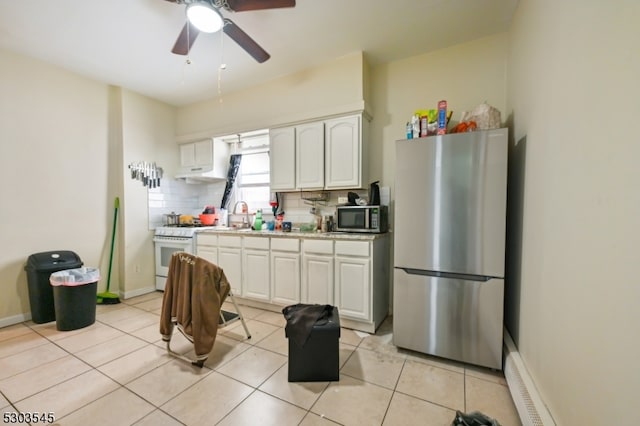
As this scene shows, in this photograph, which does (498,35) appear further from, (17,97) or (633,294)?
(17,97)

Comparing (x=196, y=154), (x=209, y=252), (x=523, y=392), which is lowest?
(x=523, y=392)

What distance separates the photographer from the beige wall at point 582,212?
2.67ft

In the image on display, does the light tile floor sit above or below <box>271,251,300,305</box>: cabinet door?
below

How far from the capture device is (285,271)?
9.53ft

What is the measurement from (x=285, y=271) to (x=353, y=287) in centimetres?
81

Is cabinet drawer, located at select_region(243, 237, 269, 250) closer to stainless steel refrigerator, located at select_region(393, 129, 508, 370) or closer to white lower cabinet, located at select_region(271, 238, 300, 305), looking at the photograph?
white lower cabinet, located at select_region(271, 238, 300, 305)

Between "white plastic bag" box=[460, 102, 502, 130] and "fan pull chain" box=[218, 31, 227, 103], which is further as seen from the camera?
"fan pull chain" box=[218, 31, 227, 103]

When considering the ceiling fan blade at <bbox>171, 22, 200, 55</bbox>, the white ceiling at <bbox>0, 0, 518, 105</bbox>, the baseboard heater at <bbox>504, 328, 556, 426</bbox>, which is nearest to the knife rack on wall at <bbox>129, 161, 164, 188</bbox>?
the white ceiling at <bbox>0, 0, 518, 105</bbox>

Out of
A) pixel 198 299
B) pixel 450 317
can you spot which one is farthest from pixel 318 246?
pixel 450 317

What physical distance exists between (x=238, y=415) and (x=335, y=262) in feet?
4.81

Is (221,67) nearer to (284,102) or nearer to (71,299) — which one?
(284,102)

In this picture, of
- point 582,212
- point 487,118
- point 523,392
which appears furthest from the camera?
point 487,118

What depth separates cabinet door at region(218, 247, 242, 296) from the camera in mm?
3202

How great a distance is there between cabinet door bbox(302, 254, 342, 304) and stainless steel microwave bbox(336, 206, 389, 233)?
0.39 metres
